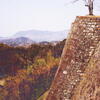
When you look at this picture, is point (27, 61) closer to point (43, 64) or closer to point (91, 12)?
point (43, 64)

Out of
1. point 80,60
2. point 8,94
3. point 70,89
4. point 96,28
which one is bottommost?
point 8,94

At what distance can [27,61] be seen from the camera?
4797 centimetres

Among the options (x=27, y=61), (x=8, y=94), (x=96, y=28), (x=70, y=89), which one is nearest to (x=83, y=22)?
(x=96, y=28)

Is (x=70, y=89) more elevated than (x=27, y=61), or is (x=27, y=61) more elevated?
(x=70, y=89)

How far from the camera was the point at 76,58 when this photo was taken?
767 centimetres

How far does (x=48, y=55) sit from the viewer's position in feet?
162

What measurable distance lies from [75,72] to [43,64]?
36.3m

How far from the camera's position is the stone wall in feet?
24.8

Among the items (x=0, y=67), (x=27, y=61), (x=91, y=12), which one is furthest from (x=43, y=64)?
(x=91, y=12)

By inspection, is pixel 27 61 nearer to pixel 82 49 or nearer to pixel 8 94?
pixel 8 94

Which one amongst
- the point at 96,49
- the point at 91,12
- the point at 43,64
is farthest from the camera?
the point at 43,64

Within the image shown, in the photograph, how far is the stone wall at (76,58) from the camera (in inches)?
298

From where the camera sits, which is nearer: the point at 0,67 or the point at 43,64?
the point at 43,64

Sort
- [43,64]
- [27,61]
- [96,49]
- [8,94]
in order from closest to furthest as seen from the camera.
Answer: [96,49] → [8,94] → [43,64] → [27,61]
